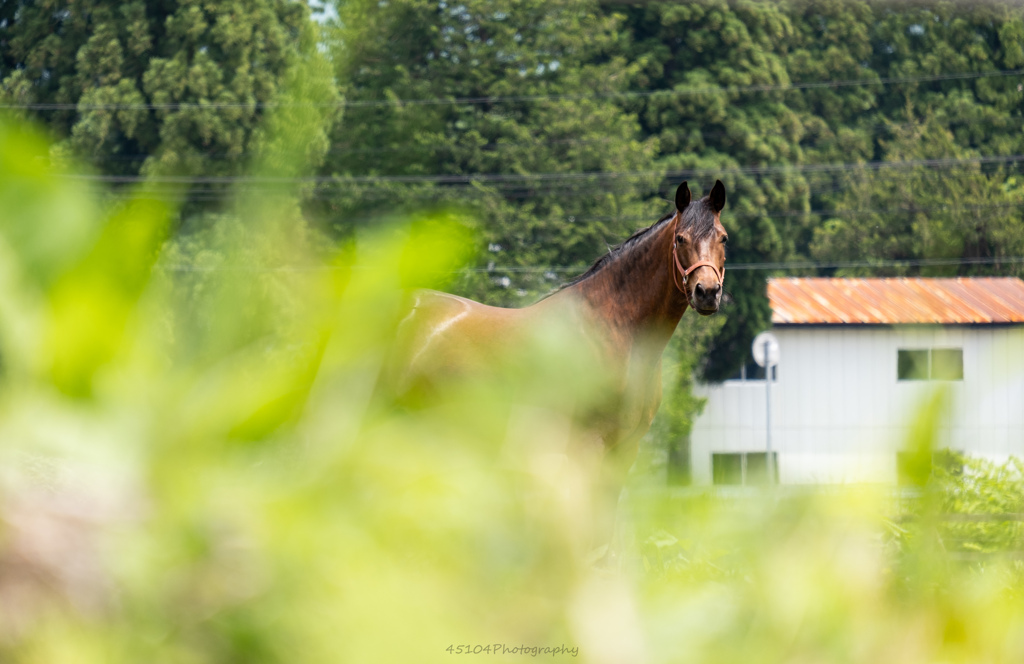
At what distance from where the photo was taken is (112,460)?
0.31 metres

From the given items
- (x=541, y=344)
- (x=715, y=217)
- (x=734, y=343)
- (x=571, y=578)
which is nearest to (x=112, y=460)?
(x=571, y=578)

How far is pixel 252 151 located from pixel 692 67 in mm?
20867

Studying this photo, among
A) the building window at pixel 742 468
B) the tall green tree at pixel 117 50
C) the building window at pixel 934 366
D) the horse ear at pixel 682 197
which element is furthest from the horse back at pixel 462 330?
the building window at pixel 934 366

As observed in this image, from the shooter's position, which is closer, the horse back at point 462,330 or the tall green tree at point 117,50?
the tall green tree at point 117,50

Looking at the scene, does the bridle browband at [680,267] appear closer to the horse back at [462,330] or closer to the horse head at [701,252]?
the horse head at [701,252]

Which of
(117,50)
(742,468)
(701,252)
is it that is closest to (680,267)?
(701,252)

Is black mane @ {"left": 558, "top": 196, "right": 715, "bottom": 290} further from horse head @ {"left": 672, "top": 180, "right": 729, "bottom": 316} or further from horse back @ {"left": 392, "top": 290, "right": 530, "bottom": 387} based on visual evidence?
horse back @ {"left": 392, "top": 290, "right": 530, "bottom": 387}

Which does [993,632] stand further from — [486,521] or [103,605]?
[103,605]

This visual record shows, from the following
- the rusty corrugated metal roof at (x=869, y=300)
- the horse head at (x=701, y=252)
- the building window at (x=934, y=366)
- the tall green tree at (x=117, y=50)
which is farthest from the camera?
the rusty corrugated metal roof at (x=869, y=300)

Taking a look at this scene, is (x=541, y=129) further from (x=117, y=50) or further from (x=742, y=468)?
(x=742, y=468)

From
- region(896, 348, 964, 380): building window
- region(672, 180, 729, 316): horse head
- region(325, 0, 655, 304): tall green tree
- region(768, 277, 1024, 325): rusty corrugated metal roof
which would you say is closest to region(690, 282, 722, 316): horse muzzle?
region(672, 180, 729, 316): horse head

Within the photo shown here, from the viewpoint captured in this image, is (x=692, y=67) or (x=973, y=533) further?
(x=692, y=67)

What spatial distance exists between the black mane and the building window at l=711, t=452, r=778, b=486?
221 cm

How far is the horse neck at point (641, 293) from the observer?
113 inches
